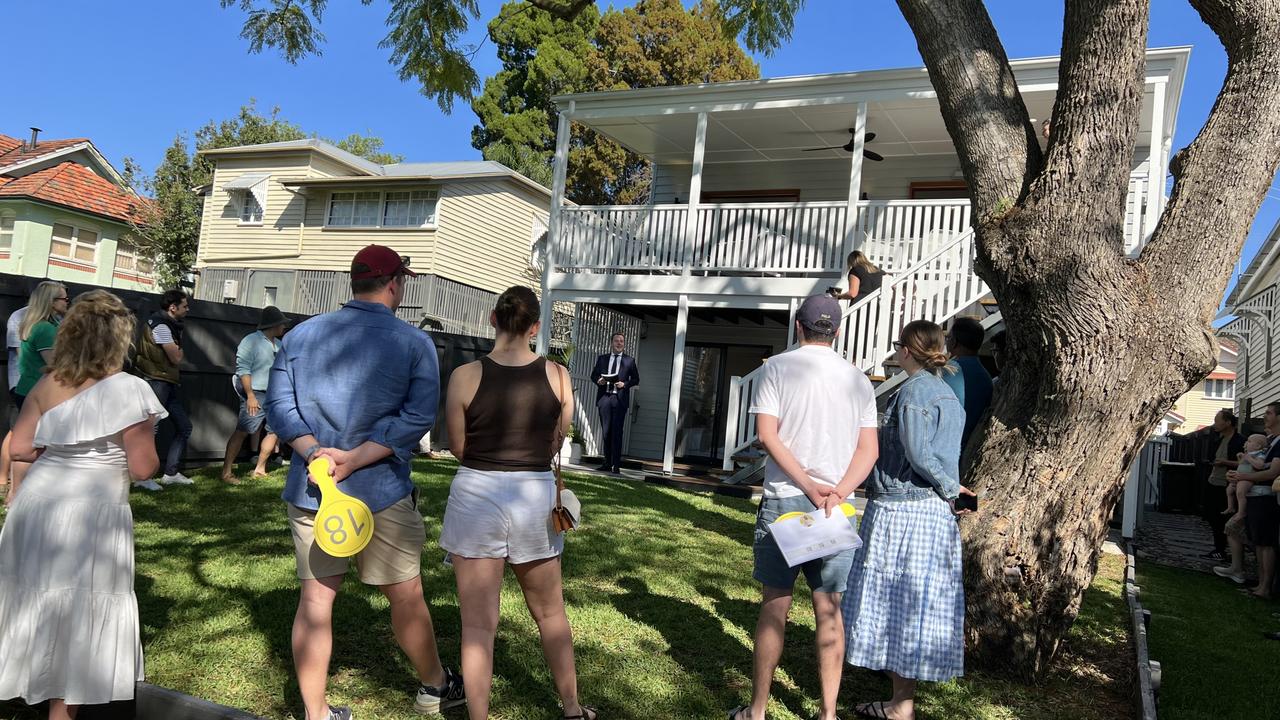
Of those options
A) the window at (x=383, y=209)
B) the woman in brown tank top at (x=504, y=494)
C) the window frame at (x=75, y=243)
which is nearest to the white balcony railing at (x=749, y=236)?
the woman in brown tank top at (x=504, y=494)

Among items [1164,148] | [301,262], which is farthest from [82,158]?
[1164,148]

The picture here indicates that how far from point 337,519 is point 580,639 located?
209 cm

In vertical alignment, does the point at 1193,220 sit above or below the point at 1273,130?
below

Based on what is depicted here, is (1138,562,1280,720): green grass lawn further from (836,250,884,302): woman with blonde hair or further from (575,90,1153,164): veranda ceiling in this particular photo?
(575,90,1153,164): veranda ceiling

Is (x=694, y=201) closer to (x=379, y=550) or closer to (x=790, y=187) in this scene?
(x=790, y=187)

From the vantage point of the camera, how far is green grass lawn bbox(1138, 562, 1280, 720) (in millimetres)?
4926

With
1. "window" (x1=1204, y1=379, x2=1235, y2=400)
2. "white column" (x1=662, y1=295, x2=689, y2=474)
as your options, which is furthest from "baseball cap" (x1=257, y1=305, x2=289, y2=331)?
"window" (x1=1204, y1=379, x2=1235, y2=400)

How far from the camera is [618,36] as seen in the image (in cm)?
3353

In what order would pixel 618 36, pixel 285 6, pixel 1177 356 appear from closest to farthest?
pixel 1177 356 < pixel 285 6 < pixel 618 36

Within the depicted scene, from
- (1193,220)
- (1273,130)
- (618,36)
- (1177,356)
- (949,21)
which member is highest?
(618,36)

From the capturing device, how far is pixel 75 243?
34031 millimetres

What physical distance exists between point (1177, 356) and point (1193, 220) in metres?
0.71

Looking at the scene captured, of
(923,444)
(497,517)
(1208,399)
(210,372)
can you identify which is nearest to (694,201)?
(210,372)

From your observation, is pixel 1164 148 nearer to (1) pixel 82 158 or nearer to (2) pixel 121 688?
(2) pixel 121 688
